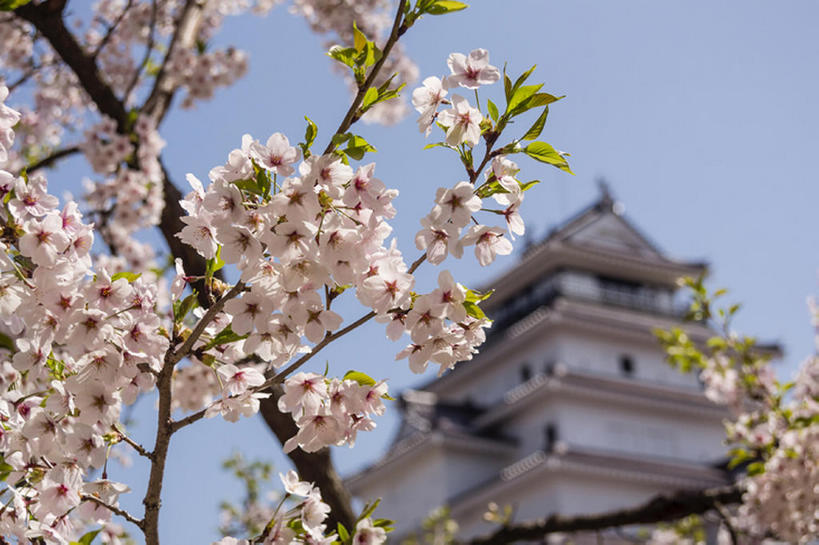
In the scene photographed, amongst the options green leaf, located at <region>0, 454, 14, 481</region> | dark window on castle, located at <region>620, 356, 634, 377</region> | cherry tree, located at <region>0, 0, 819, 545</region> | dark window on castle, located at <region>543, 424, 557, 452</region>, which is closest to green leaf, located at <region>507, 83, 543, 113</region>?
cherry tree, located at <region>0, 0, 819, 545</region>

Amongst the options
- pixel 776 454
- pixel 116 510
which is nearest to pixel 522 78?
pixel 116 510

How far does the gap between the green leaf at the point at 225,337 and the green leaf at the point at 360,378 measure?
0.83 feet

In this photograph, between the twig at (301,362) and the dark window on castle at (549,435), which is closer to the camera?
the twig at (301,362)

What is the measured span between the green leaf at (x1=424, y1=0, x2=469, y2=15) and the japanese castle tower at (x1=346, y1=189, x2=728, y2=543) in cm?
2382

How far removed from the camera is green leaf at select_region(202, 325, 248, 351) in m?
1.83

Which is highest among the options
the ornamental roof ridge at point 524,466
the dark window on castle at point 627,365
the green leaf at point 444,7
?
the dark window on castle at point 627,365

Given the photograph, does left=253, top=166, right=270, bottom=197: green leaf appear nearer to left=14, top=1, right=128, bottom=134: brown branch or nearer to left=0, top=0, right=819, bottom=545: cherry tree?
left=0, top=0, right=819, bottom=545: cherry tree

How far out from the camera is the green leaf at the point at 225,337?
1.83 metres

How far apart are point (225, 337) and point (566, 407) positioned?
87.5 ft

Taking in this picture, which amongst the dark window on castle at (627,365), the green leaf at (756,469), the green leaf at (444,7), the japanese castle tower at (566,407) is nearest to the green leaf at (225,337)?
the green leaf at (444,7)

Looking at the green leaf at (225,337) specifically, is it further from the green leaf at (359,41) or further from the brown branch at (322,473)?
the brown branch at (322,473)

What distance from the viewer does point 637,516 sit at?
440cm

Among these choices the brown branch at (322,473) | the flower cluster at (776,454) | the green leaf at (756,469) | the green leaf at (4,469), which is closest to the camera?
the green leaf at (4,469)

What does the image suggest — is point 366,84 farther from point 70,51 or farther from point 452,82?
point 70,51
